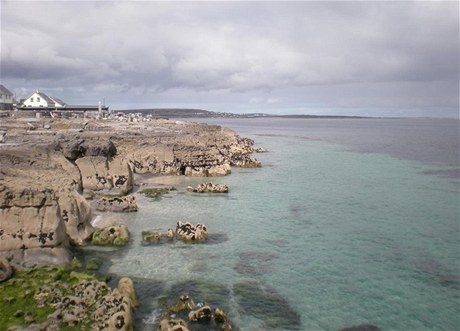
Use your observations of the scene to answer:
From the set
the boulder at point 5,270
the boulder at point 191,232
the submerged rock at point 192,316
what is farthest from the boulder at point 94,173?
the submerged rock at point 192,316

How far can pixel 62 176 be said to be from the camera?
23391mm

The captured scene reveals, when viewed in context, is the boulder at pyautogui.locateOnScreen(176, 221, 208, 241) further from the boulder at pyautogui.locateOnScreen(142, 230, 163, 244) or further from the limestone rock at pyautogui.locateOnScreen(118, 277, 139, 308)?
the limestone rock at pyautogui.locateOnScreen(118, 277, 139, 308)

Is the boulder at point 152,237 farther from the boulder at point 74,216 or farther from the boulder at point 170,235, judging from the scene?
the boulder at point 74,216

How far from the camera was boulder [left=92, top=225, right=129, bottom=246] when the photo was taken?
22.0 m

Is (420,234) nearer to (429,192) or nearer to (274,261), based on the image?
(274,261)

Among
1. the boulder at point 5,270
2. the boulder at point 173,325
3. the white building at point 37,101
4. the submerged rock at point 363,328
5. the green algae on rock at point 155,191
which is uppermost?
the white building at point 37,101

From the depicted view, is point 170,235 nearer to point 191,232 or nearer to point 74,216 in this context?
point 191,232

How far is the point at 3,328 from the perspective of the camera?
13.2m

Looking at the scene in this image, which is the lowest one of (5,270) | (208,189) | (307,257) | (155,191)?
(155,191)

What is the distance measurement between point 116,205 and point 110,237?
6.64m

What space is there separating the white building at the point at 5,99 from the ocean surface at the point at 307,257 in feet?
198

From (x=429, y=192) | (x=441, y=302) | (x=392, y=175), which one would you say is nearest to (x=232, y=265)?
(x=441, y=302)

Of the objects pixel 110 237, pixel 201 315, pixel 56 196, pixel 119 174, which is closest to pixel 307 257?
pixel 201 315

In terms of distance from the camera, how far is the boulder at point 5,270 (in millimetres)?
16188
